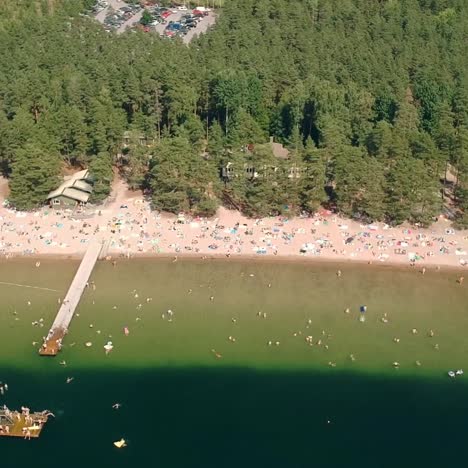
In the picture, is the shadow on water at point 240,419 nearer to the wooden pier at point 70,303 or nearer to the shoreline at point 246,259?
the wooden pier at point 70,303

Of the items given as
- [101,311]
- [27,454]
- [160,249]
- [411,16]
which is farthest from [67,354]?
[411,16]

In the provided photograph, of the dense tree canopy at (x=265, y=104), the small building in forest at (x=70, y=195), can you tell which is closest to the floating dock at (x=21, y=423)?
the small building in forest at (x=70, y=195)

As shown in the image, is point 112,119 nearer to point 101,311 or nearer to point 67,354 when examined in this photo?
point 101,311

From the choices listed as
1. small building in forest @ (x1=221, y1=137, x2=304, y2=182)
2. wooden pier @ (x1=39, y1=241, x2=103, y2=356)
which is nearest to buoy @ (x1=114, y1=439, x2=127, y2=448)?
wooden pier @ (x1=39, y1=241, x2=103, y2=356)

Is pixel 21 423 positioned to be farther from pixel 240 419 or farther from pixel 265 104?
pixel 265 104

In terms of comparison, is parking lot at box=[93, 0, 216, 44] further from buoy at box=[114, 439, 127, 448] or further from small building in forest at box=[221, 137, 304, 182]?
buoy at box=[114, 439, 127, 448]

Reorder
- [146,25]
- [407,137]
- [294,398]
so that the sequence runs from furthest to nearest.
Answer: [146,25] < [407,137] < [294,398]
